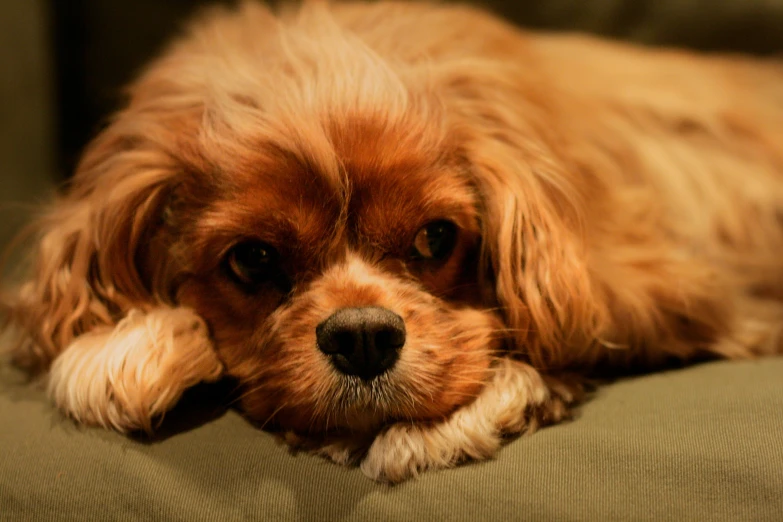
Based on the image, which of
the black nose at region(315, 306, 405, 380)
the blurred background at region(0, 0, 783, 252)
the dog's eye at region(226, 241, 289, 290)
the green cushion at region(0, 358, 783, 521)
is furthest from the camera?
the blurred background at region(0, 0, 783, 252)

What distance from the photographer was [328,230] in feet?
4.42

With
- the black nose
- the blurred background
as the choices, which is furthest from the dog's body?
the blurred background

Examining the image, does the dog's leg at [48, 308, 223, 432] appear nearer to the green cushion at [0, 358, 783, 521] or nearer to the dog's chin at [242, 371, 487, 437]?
the green cushion at [0, 358, 783, 521]

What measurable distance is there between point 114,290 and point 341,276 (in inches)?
17.6

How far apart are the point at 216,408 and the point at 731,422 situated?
33.1 inches

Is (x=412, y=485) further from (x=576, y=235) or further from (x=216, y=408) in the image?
(x=576, y=235)

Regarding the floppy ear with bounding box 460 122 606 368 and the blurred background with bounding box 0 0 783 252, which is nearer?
the floppy ear with bounding box 460 122 606 368

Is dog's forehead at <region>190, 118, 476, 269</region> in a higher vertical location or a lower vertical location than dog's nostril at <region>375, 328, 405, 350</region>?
higher

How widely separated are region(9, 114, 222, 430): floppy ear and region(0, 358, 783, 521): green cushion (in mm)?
114

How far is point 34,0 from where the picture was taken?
2367 mm

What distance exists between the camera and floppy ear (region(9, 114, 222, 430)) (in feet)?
4.37

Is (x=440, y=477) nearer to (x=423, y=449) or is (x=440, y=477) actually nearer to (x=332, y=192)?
(x=423, y=449)

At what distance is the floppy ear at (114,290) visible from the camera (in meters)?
1.33

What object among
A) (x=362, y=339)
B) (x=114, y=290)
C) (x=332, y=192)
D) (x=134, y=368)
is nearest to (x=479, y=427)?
(x=362, y=339)
